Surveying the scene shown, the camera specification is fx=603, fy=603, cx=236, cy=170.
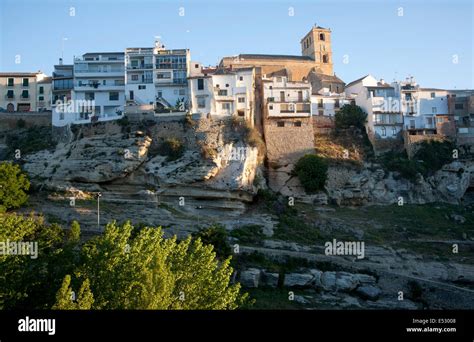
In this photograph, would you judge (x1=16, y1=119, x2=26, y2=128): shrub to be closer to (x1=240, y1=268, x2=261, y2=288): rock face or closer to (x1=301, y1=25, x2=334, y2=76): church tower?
(x1=240, y1=268, x2=261, y2=288): rock face

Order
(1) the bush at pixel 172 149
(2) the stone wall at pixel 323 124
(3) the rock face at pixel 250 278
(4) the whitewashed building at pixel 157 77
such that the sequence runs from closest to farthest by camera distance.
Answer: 1. (3) the rock face at pixel 250 278
2. (1) the bush at pixel 172 149
3. (4) the whitewashed building at pixel 157 77
4. (2) the stone wall at pixel 323 124

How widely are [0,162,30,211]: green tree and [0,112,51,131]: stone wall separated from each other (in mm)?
13876

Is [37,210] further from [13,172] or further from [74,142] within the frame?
[74,142]

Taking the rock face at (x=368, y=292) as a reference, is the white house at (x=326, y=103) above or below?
above

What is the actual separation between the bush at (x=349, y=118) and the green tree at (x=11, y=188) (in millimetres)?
27053

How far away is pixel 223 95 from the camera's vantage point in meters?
49.9

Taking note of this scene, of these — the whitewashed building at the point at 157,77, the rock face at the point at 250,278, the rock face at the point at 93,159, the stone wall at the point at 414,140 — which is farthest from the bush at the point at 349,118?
the rock face at the point at 250,278

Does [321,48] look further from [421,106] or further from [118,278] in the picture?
[118,278]

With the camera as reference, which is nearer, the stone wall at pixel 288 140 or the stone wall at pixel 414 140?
the stone wall at pixel 288 140

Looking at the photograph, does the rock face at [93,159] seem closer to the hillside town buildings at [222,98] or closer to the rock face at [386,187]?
the hillside town buildings at [222,98]

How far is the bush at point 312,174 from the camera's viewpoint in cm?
4697

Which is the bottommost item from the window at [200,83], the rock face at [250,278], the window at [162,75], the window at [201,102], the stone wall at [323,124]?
the rock face at [250,278]
